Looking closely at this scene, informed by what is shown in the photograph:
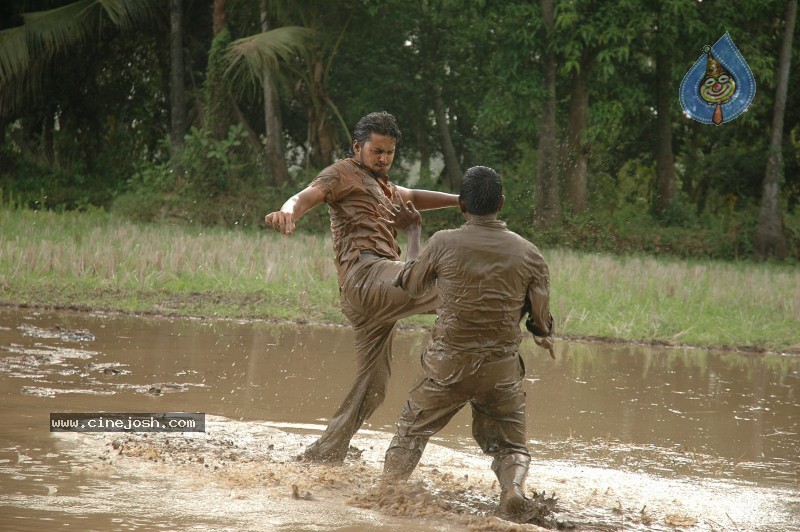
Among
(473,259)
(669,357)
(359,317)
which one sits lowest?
(669,357)

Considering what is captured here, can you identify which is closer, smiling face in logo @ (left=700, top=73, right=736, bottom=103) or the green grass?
the green grass

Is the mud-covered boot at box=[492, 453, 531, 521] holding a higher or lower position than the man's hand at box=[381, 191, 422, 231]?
lower

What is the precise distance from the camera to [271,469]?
210 inches

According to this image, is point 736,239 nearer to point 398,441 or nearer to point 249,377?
point 249,377

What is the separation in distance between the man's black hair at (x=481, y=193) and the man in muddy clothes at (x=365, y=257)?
54 cm

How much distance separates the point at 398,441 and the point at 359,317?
808 millimetres

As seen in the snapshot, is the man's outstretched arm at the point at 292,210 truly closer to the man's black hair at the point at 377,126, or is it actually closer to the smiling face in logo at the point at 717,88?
the man's black hair at the point at 377,126

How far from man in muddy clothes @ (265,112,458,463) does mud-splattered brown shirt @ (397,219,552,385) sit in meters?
0.41

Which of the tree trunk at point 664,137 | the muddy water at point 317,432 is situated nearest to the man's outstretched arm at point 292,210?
the muddy water at point 317,432

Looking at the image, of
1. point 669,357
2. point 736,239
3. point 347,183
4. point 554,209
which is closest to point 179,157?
point 554,209

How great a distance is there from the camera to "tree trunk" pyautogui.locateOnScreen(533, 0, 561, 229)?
65.7 ft

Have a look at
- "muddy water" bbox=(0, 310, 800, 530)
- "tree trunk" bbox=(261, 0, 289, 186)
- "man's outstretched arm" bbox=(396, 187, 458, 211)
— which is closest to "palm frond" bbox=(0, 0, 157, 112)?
"tree trunk" bbox=(261, 0, 289, 186)

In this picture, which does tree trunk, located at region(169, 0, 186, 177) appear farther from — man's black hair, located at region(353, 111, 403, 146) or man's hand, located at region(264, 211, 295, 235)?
man's hand, located at region(264, 211, 295, 235)

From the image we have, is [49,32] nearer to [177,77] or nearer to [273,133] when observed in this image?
[177,77]
